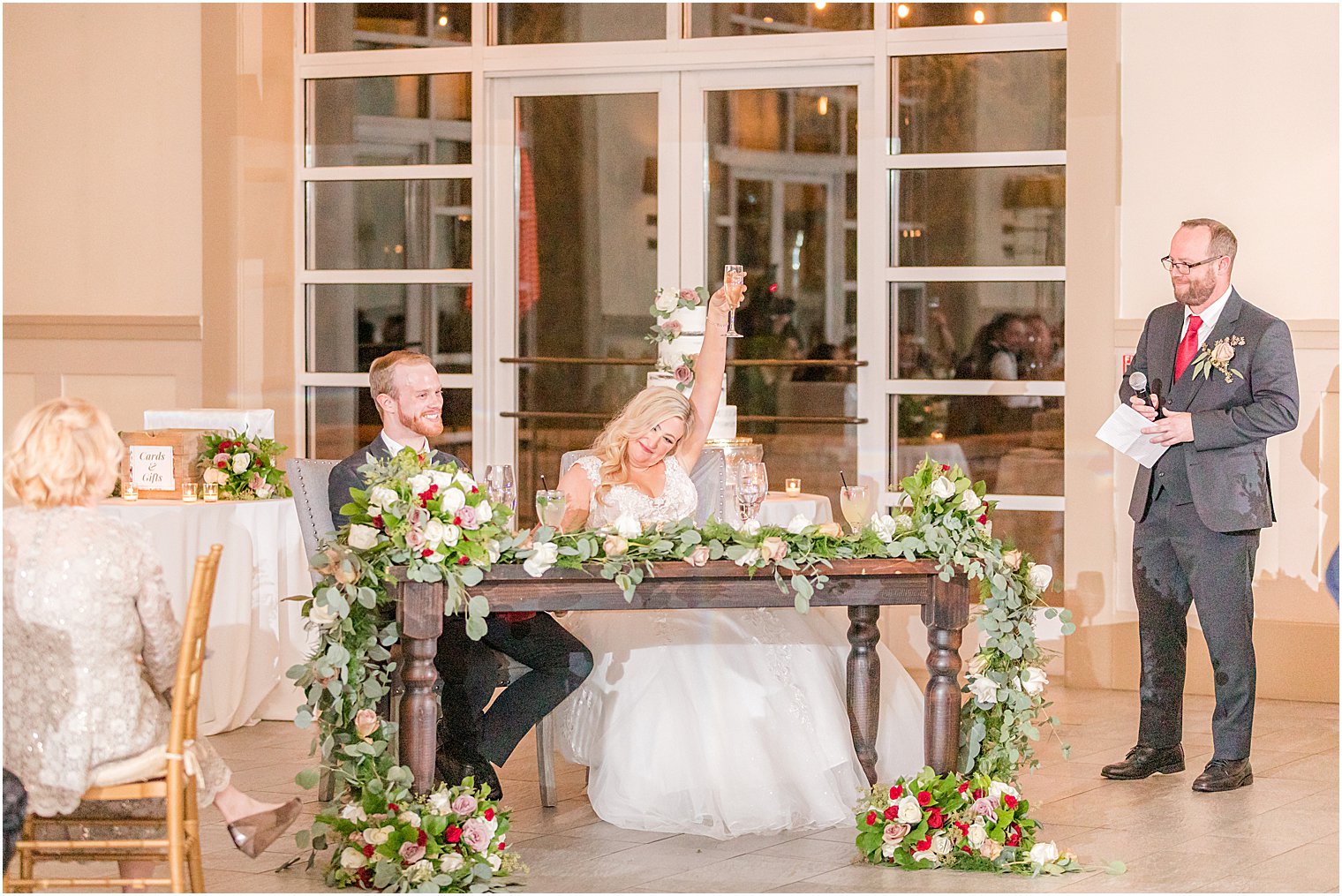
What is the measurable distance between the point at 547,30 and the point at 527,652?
3754mm

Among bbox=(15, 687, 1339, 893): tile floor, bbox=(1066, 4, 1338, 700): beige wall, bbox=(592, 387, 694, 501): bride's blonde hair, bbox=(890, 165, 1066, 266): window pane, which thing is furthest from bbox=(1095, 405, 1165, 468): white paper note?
bbox=(890, 165, 1066, 266): window pane

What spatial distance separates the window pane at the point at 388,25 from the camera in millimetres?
7230

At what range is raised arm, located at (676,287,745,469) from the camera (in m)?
4.66

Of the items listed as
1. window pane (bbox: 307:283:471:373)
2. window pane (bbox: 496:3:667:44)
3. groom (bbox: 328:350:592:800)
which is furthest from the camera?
window pane (bbox: 307:283:471:373)

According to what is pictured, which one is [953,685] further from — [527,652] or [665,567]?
[527,652]

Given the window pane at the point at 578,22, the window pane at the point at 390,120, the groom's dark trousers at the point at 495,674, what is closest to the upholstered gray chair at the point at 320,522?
the groom's dark trousers at the point at 495,674

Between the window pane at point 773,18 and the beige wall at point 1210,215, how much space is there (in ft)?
3.17

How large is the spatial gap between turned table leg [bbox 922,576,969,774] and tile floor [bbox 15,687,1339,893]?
0.26 m

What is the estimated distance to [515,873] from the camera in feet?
12.3

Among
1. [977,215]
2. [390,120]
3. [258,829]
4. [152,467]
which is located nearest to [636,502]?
[258,829]

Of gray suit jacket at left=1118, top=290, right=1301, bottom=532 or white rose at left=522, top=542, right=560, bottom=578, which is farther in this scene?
gray suit jacket at left=1118, top=290, right=1301, bottom=532

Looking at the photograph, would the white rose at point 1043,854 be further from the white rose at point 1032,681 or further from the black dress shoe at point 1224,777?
the black dress shoe at point 1224,777

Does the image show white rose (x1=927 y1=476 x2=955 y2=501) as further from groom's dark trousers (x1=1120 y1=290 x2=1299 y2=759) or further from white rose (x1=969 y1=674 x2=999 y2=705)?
groom's dark trousers (x1=1120 y1=290 x2=1299 y2=759)

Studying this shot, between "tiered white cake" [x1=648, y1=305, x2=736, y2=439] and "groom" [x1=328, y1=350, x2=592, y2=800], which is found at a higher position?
"tiered white cake" [x1=648, y1=305, x2=736, y2=439]
